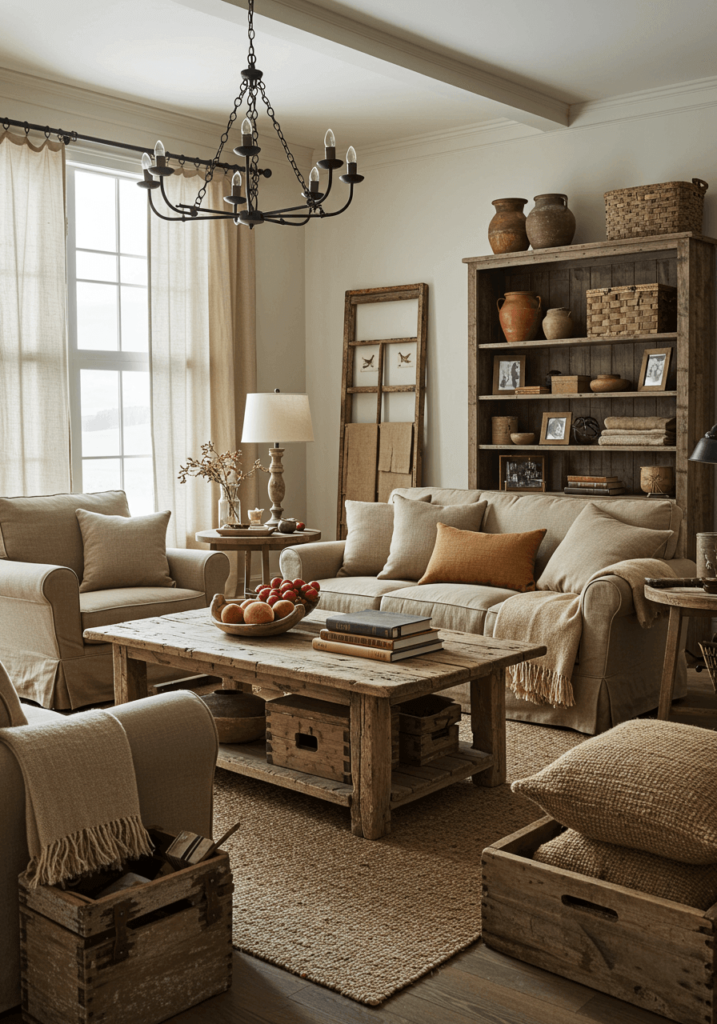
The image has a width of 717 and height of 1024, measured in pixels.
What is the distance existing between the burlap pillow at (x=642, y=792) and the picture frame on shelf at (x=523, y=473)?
3.50 metres

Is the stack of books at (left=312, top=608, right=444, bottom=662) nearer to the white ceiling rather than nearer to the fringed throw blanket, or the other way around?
the fringed throw blanket

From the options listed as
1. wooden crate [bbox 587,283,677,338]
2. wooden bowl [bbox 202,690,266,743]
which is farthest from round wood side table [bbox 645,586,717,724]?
wooden crate [bbox 587,283,677,338]

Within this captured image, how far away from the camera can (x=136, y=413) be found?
5.83 m

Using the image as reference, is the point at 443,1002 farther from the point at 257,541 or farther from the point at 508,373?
the point at 508,373

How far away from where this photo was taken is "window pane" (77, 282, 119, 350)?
555 cm

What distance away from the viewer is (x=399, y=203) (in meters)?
6.31

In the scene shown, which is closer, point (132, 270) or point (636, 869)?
point (636, 869)

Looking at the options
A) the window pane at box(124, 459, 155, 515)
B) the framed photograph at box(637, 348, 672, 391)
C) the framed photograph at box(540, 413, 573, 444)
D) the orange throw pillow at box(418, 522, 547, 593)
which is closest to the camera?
the orange throw pillow at box(418, 522, 547, 593)

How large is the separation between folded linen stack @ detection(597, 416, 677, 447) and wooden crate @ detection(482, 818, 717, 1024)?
10.5ft

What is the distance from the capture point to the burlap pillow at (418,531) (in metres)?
4.80

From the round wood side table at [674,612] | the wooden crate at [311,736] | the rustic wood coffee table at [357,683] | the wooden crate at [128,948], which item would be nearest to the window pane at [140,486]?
the rustic wood coffee table at [357,683]

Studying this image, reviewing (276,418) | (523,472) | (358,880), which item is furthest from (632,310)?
(358,880)

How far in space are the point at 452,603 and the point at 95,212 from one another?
311 centimetres

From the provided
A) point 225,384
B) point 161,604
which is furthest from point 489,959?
point 225,384
